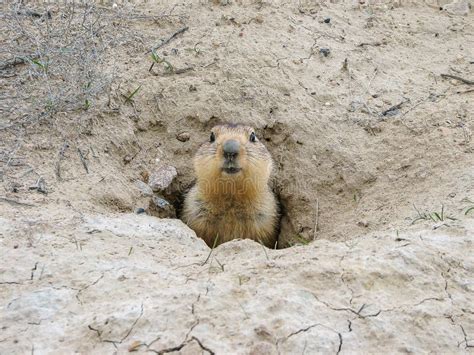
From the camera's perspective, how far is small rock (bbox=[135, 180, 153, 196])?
16.7 ft

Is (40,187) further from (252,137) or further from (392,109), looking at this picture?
(392,109)

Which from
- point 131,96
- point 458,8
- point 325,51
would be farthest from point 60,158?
point 458,8

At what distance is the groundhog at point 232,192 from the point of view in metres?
5.20

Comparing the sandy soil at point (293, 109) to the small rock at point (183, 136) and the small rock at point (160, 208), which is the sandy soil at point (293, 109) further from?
the small rock at point (160, 208)

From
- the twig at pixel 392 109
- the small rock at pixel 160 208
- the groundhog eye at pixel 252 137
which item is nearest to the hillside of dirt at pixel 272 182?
the twig at pixel 392 109

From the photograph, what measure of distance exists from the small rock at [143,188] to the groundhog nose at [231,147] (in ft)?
2.44

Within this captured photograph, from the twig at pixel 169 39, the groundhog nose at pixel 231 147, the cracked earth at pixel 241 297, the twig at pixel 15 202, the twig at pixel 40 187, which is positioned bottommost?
the groundhog nose at pixel 231 147

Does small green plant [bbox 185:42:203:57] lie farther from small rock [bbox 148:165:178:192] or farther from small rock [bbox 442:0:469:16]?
small rock [bbox 442:0:469:16]

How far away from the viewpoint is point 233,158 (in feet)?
16.7

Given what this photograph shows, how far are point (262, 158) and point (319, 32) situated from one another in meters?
1.75

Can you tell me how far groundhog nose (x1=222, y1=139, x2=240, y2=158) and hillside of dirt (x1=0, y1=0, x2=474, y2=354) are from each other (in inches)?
30.8

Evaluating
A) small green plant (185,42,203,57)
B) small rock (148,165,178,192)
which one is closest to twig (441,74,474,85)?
small green plant (185,42,203,57)

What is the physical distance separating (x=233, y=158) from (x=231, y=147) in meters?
0.13

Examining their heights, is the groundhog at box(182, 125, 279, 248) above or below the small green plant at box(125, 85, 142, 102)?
below
